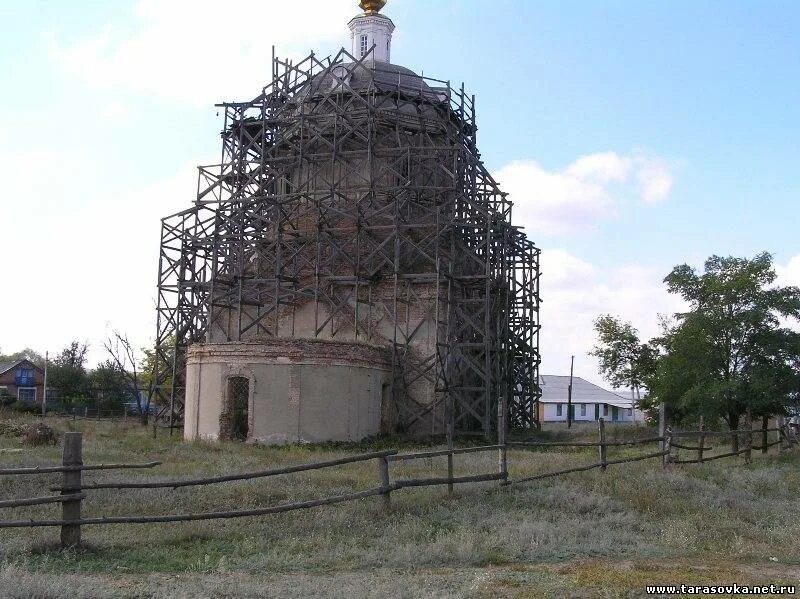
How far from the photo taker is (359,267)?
105 feet

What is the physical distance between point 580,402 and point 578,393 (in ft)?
3.79

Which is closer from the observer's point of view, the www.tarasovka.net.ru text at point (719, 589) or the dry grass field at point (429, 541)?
the www.tarasovka.net.ru text at point (719, 589)

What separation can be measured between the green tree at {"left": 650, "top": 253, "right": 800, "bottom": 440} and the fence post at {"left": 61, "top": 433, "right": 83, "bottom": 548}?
23.1 meters

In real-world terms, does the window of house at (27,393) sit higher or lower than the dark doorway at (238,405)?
lower

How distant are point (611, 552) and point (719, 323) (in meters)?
21.2

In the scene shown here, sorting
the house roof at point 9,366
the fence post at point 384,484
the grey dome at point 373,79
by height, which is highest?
the grey dome at point 373,79

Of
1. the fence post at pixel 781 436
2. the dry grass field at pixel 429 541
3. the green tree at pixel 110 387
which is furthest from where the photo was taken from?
the green tree at pixel 110 387

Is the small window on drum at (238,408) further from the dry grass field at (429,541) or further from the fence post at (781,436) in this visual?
the fence post at (781,436)

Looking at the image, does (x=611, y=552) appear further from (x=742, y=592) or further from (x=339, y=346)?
(x=339, y=346)

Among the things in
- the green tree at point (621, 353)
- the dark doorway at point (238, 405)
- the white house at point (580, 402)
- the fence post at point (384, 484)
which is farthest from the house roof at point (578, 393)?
the fence post at point (384, 484)

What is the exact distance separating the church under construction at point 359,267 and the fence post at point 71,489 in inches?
630

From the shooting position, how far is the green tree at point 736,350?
94.3ft

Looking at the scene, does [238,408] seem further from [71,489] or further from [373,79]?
[71,489]

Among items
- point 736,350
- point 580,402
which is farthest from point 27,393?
point 736,350
